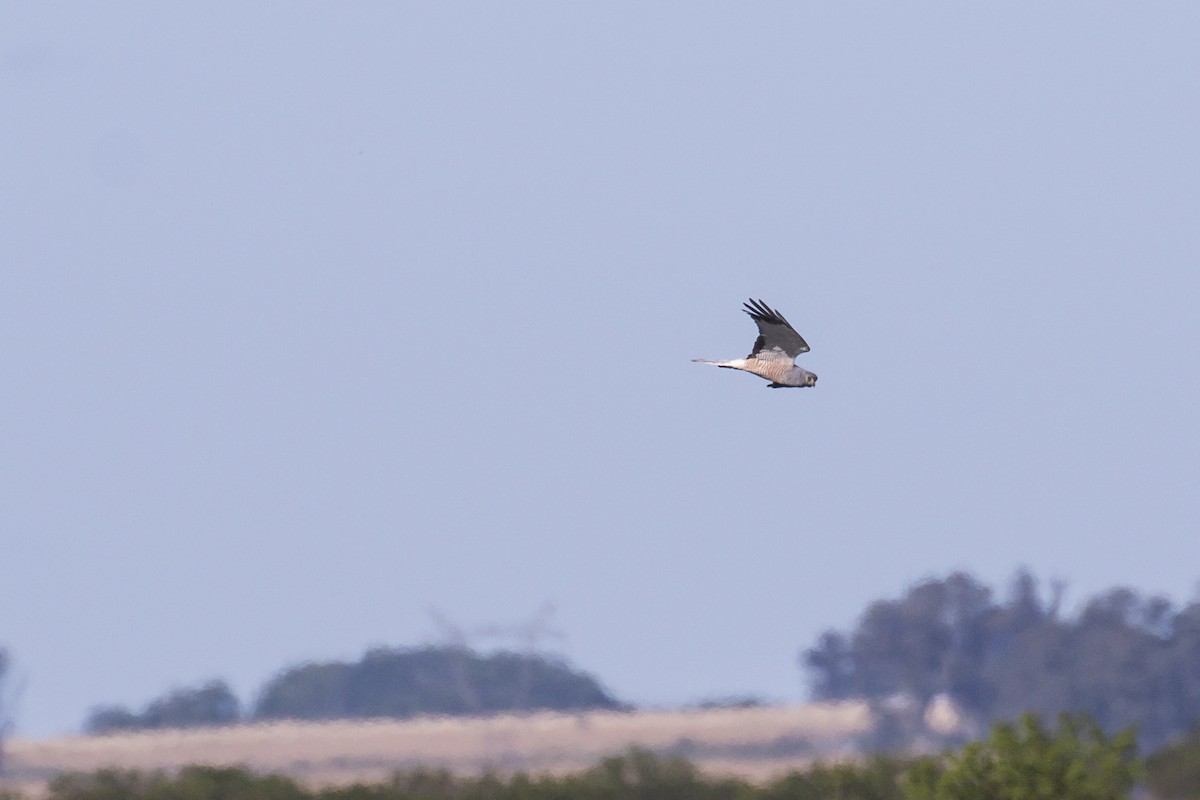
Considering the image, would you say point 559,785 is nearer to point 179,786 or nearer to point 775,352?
point 179,786

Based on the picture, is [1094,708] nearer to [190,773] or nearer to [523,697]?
[523,697]

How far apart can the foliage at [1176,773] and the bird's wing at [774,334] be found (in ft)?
35.6

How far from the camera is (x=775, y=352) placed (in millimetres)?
30062

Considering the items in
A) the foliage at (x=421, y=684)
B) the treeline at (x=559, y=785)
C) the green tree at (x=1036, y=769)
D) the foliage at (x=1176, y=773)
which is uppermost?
the foliage at (x=421, y=684)

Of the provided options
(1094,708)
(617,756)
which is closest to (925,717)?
(1094,708)

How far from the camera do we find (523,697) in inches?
2867

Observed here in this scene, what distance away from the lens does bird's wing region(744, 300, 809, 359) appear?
29.6 meters

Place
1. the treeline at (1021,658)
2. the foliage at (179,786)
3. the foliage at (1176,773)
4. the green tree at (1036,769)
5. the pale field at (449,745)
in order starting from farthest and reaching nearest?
the treeline at (1021,658) → the pale field at (449,745) → the foliage at (179,786) → the foliage at (1176,773) → the green tree at (1036,769)

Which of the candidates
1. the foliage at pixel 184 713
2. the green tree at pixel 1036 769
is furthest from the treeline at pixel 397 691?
the green tree at pixel 1036 769

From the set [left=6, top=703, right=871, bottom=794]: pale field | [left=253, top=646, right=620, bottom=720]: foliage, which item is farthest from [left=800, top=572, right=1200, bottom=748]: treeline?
[left=6, top=703, right=871, bottom=794]: pale field

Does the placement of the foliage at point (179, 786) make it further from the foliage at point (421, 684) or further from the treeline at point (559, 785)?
the foliage at point (421, 684)

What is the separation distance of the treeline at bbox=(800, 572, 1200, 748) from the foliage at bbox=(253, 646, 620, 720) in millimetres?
9912

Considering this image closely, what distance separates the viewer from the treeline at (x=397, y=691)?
63500 mm

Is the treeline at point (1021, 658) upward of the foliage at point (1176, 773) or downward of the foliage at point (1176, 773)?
upward
